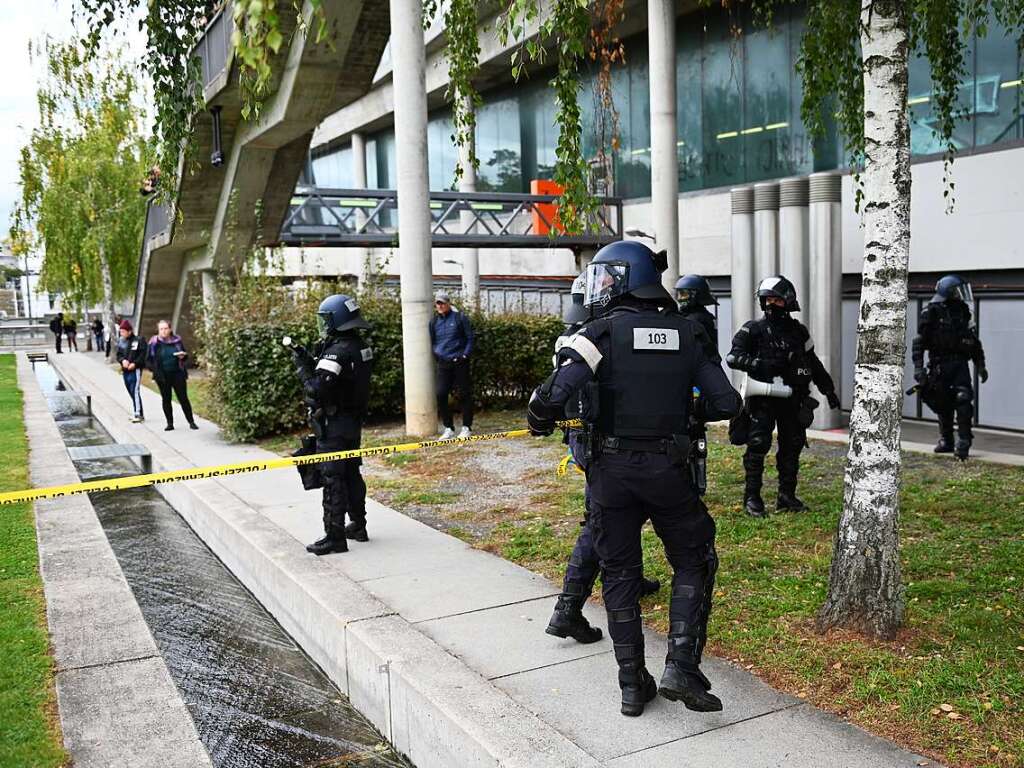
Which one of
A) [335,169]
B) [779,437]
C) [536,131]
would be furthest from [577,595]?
Result: [335,169]

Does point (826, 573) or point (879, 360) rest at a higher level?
point (879, 360)

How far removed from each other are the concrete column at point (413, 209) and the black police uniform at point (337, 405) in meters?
5.38

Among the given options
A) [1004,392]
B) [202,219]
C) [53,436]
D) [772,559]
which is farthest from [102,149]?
[772,559]

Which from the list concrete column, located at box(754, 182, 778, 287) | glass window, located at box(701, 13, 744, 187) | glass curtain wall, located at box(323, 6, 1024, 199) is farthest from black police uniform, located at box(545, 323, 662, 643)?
glass window, located at box(701, 13, 744, 187)

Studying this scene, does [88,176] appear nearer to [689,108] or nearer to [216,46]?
[216,46]

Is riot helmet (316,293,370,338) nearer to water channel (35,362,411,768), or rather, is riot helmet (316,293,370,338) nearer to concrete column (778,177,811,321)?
water channel (35,362,411,768)

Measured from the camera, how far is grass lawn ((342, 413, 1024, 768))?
3.91 meters

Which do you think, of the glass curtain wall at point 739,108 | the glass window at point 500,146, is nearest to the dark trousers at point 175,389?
the glass curtain wall at point 739,108

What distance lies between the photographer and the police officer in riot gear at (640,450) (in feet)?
13.0

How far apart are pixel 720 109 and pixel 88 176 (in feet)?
65.9

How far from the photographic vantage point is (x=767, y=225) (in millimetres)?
13344

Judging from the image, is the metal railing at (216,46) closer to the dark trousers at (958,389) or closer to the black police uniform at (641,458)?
the dark trousers at (958,389)

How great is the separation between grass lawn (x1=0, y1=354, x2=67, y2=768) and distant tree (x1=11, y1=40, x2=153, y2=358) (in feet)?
73.8

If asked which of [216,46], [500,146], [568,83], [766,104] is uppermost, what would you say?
[216,46]
